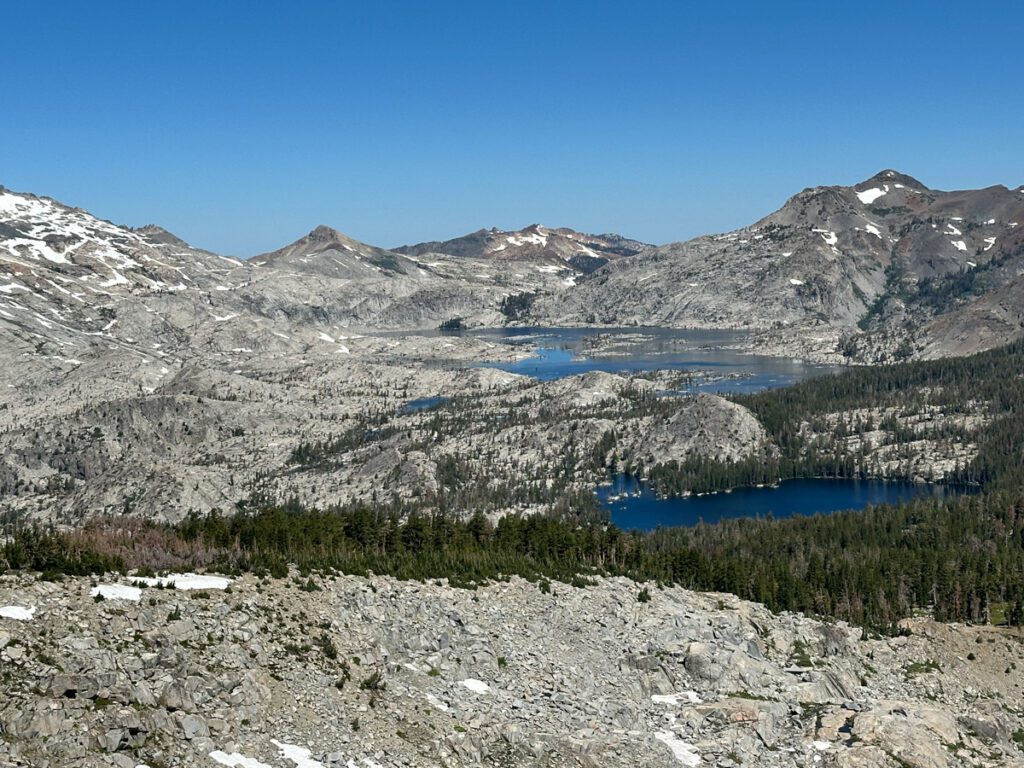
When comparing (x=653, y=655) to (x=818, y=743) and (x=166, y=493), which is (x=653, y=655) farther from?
(x=166, y=493)

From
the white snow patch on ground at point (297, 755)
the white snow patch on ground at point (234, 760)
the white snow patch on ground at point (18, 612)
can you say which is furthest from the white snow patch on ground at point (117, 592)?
the white snow patch on ground at point (297, 755)

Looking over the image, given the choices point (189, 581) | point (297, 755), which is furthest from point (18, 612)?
point (297, 755)

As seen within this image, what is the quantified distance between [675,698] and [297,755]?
31.3 meters

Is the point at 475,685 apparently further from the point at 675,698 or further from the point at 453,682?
the point at 675,698

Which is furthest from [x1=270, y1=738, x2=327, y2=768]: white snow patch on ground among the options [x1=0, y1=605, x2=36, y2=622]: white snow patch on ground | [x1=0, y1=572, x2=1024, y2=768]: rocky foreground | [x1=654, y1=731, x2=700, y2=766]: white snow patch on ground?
[x1=654, y1=731, x2=700, y2=766]: white snow patch on ground

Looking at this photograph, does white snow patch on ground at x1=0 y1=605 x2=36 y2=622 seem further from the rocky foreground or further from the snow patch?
the snow patch

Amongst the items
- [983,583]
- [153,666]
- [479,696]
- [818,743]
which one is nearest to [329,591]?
[479,696]

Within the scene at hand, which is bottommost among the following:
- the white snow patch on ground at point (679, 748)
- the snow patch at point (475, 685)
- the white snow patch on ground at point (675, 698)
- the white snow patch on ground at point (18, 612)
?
the white snow patch on ground at point (675, 698)

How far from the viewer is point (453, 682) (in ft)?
194

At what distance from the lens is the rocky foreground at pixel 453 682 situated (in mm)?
43781

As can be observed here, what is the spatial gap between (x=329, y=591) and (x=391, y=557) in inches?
948

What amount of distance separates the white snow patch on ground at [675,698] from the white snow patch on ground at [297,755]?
1137 inches

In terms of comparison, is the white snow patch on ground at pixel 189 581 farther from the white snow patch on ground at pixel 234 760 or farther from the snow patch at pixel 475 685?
the snow patch at pixel 475 685

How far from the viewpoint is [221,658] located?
50094 millimetres
